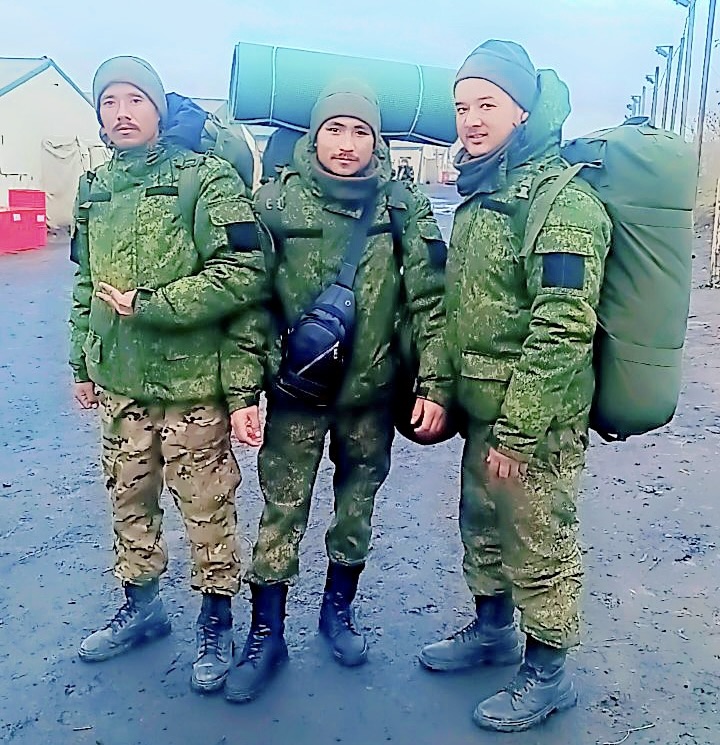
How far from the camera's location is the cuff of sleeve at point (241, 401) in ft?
8.89

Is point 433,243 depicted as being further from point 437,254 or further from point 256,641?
point 256,641

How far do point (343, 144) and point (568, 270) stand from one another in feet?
2.42

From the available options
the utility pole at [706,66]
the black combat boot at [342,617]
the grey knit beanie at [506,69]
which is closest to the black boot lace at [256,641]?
the black combat boot at [342,617]

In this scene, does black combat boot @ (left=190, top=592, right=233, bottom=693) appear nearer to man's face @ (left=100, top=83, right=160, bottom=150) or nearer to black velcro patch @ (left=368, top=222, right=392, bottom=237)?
black velcro patch @ (left=368, top=222, right=392, bottom=237)

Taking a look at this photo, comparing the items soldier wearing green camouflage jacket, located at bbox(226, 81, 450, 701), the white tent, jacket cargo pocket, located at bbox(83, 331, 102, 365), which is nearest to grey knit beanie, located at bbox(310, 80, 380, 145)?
soldier wearing green camouflage jacket, located at bbox(226, 81, 450, 701)

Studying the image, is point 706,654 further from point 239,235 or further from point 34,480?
point 34,480

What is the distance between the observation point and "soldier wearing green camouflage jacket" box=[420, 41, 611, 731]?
7.77 ft

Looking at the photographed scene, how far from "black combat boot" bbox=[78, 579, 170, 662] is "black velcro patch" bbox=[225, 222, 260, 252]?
1237 millimetres

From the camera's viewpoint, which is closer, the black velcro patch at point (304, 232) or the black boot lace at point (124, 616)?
the black velcro patch at point (304, 232)

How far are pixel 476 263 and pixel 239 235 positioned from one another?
684mm

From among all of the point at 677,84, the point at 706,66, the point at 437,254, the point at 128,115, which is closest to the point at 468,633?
the point at 437,254

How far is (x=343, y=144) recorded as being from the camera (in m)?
2.58

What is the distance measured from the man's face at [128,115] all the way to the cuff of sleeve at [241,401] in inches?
A: 31.1

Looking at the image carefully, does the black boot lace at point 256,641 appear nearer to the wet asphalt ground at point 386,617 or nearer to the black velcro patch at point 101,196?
the wet asphalt ground at point 386,617
